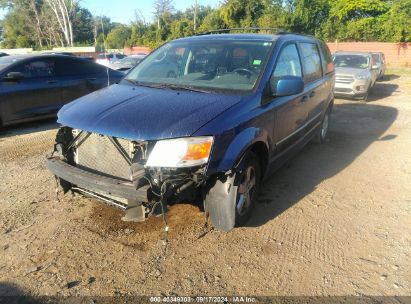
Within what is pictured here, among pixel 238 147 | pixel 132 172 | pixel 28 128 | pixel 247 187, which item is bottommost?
pixel 28 128

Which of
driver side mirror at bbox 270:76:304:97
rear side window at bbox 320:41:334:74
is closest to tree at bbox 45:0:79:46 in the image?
rear side window at bbox 320:41:334:74

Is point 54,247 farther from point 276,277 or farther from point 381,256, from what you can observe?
point 381,256

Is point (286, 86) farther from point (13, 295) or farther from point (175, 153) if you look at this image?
point (13, 295)

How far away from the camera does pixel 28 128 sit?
7.47 metres

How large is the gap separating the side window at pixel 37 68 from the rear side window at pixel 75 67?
0.19 meters

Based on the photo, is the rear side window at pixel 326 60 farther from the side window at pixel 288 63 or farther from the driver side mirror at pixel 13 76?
the driver side mirror at pixel 13 76

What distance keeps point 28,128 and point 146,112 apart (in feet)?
17.9

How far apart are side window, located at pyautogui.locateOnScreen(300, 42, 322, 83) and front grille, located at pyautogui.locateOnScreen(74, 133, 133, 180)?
9.25ft

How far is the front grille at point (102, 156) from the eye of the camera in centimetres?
299

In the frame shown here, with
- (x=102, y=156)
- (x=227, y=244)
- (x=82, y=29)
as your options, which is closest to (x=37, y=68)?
(x=102, y=156)

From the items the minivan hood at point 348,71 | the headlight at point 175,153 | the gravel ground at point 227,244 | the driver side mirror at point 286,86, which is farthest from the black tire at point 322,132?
the minivan hood at point 348,71

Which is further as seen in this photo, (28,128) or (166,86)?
(28,128)

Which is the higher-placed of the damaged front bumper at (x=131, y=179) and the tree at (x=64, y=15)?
the tree at (x=64, y=15)

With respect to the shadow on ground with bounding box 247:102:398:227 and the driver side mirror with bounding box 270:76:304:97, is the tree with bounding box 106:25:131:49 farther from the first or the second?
the driver side mirror with bounding box 270:76:304:97
